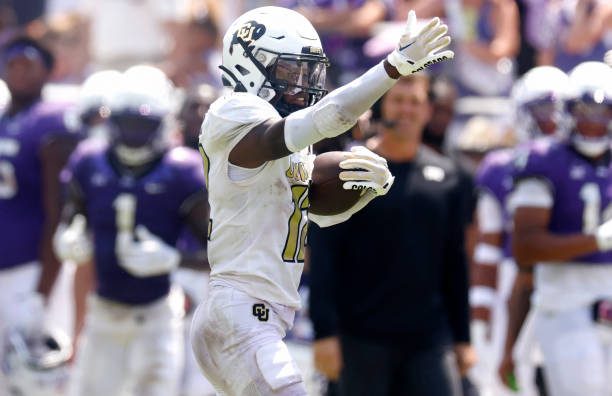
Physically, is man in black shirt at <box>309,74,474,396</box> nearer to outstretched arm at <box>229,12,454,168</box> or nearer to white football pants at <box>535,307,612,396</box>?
white football pants at <box>535,307,612,396</box>

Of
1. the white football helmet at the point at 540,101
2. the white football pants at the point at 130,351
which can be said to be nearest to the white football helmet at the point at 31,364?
the white football pants at the point at 130,351

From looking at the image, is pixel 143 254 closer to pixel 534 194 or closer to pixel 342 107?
pixel 534 194

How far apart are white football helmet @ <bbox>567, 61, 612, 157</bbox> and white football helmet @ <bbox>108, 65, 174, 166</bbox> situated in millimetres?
1887

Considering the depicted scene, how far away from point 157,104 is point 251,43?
8.26 ft

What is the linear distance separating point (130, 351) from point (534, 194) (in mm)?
1949

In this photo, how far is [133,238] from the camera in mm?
7199

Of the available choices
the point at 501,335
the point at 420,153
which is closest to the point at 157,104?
the point at 420,153

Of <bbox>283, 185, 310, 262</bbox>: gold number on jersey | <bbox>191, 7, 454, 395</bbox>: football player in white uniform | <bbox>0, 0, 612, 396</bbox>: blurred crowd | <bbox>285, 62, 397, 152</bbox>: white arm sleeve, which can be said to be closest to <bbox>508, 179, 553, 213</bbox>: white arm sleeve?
<bbox>0, 0, 612, 396</bbox>: blurred crowd

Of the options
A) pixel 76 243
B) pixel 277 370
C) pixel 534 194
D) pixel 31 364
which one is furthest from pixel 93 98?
pixel 277 370

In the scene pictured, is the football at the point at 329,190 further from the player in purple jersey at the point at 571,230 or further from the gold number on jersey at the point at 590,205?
the gold number on jersey at the point at 590,205

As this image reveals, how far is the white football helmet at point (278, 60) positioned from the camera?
16.0 feet

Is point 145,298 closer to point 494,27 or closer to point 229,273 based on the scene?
point 229,273

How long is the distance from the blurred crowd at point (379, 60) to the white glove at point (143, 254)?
Answer: 1.91ft

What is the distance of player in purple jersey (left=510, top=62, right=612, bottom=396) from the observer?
21.6ft
